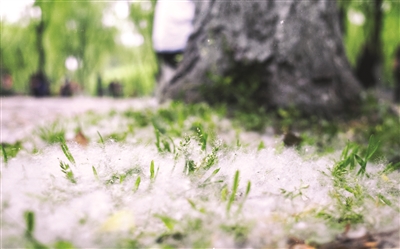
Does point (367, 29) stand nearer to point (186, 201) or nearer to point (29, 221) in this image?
point (186, 201)

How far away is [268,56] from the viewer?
403 cm

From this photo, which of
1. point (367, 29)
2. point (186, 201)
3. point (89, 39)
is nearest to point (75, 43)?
point (89, 39)

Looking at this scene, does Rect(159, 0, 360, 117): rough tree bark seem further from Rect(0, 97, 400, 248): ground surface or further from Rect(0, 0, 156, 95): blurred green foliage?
Rect(0, 0, 156, 95): blurred green foliage

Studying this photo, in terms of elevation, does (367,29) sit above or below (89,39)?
above

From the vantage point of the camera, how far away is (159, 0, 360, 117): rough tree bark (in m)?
3.97

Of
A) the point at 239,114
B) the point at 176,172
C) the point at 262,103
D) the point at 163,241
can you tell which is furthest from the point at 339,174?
the point at 262,103

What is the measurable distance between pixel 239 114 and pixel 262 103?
0.45 m

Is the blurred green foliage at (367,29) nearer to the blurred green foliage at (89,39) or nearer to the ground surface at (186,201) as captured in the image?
the blurred green foliage at (89,39)

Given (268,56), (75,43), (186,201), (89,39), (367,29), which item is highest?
(367,29)

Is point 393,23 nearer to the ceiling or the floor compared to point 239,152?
nearer to the ceiling

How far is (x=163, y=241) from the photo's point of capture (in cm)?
98

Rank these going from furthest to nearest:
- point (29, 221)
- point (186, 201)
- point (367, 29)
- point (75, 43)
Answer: point (75, 43)
point (367, 29)
point (186, 201)
point (29, 221)

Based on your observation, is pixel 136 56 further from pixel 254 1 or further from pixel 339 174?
pixel 339 174

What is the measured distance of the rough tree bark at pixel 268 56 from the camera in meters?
3.97
